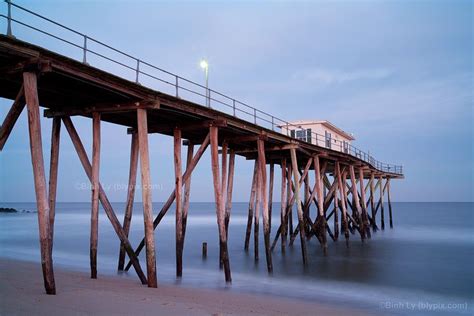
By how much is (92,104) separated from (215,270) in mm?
7423

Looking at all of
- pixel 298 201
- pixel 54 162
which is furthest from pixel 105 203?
pixel 298 201

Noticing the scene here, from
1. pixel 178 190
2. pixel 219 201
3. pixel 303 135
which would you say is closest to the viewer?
pixel 219 201

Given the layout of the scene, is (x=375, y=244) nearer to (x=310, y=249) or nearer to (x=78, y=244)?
(x=310, y=249)

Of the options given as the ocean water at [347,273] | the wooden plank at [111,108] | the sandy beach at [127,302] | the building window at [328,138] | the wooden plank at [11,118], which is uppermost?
the building window at [328,138]

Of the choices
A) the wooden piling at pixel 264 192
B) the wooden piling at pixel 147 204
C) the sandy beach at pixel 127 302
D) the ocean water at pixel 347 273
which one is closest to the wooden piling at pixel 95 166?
the wooden piling at pixel 147 204

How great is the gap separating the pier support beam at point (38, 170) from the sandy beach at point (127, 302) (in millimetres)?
618

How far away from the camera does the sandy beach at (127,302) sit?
19.0ft

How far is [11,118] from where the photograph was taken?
21.5 ft

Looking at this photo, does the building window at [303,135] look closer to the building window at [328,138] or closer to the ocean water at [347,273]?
the building window at [328,138]

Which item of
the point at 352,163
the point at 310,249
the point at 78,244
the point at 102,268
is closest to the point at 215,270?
the point at 102,268

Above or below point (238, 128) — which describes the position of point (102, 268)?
below

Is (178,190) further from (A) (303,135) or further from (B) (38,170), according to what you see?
(A) (303,135)

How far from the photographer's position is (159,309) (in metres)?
6.35

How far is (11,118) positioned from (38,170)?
3.97 feet
